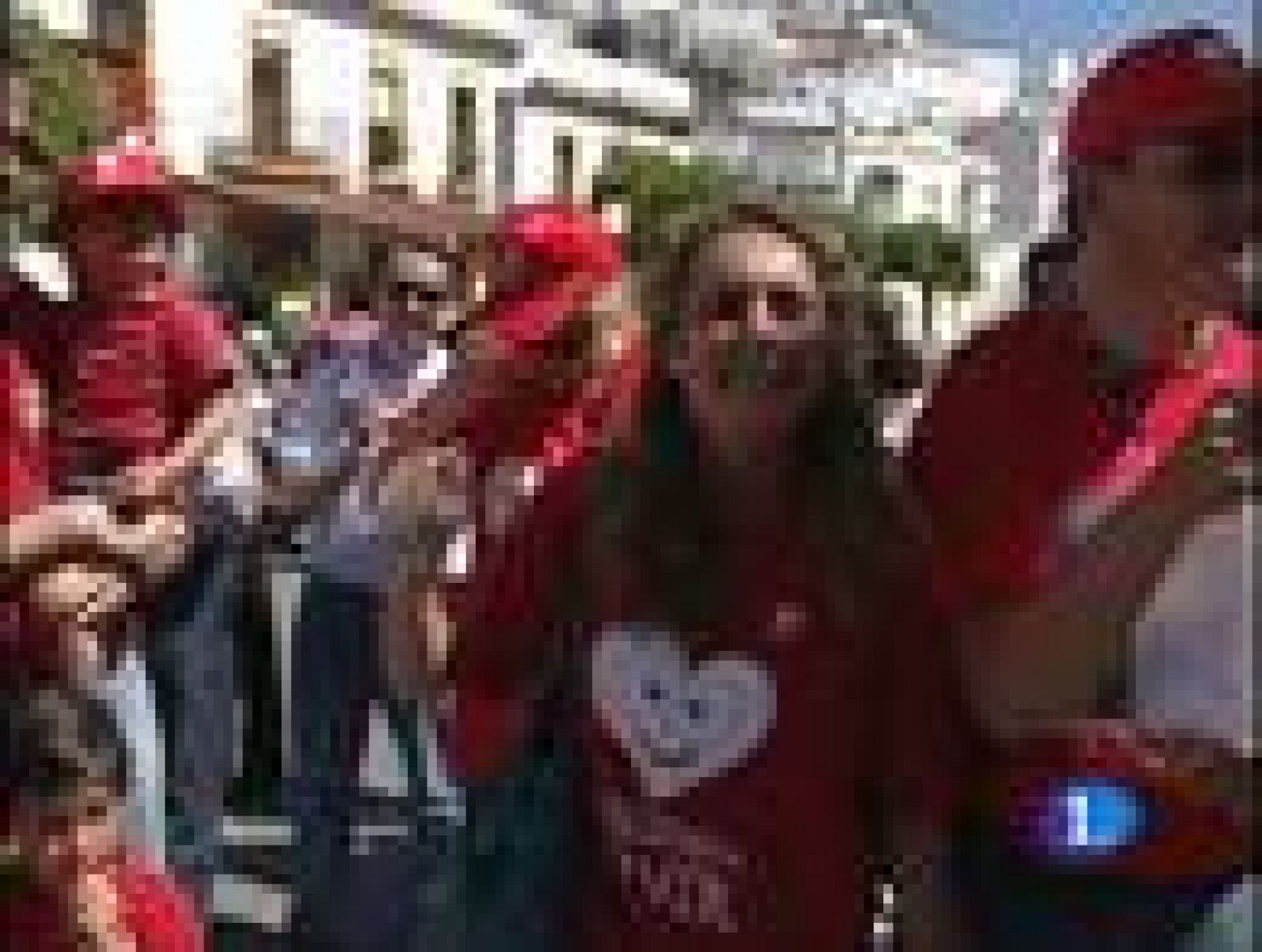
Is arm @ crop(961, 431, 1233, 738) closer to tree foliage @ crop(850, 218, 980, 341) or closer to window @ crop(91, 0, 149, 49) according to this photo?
tree foliage @ crop(850, 218, 980, 341)

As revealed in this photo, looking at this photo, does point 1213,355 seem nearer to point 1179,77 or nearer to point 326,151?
point 1179,77

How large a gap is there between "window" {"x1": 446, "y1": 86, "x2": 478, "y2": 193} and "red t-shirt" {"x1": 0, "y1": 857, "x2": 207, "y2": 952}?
6.04 feet

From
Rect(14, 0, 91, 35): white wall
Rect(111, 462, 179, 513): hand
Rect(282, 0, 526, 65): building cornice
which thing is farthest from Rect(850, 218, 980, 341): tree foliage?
Rect(282, 0, 526, 65): building cornice

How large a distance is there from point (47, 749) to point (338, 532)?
1.55 meters

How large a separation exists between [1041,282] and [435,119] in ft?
15.8

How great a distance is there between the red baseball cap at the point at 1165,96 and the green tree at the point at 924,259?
1.34 feet

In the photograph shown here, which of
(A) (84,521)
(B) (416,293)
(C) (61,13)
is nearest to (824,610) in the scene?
(A) (84,521)

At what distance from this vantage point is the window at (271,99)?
21.8 ft

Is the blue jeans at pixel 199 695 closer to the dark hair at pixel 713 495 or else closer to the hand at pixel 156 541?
the hand at pixel 156 541

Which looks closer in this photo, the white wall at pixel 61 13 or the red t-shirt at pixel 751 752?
the red t-shirt at pixel 751 752

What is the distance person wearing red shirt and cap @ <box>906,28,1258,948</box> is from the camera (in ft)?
7.39

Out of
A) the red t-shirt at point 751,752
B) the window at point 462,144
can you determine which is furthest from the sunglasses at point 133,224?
the red t-shirt at point 751,752

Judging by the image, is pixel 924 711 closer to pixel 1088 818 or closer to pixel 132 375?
pixel 1088 818

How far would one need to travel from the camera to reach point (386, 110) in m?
7.89
